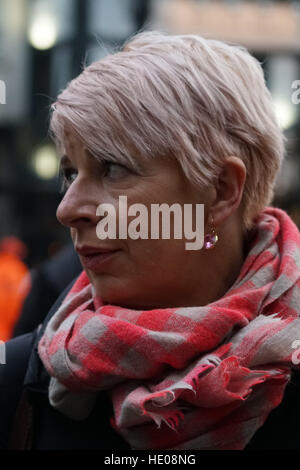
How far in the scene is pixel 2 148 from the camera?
11.8 m

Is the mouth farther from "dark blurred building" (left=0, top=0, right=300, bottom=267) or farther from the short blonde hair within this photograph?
"dark blurred building" (left=0, top=0, right=300, bottom=267)

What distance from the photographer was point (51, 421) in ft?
5.97

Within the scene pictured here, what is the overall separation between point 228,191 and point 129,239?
313mm

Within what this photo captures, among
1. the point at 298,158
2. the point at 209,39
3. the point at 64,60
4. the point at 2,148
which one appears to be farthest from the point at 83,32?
the point at 209,39

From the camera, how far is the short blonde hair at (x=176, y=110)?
1622 millimetres

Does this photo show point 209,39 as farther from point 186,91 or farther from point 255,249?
point 255,249

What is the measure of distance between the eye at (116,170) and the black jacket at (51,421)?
1.97 ft

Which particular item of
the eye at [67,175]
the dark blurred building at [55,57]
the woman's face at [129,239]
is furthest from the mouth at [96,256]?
the dark blurred building at [55,57]

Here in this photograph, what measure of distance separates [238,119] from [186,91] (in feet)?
0.54

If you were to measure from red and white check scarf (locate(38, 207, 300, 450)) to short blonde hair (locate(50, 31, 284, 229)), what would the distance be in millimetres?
347

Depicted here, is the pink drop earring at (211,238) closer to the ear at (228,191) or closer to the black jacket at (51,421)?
the ear at (228,191)

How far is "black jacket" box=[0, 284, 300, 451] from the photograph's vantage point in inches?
68.0

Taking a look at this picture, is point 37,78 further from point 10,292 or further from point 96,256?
point 96,256

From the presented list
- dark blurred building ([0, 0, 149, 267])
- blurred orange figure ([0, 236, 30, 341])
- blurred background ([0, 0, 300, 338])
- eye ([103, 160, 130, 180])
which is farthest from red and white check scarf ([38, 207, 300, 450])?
dark blurred building ([0, 0, 149, 267])
